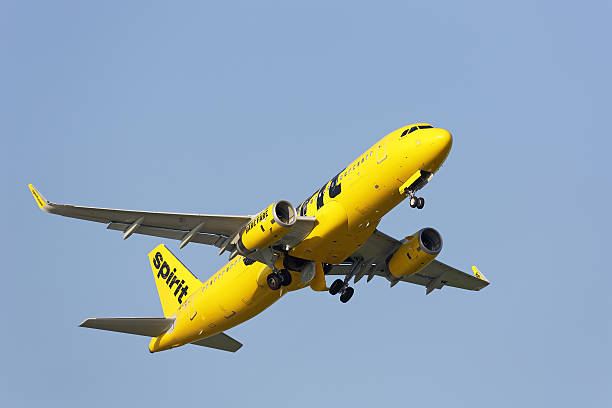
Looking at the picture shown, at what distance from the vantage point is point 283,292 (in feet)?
123

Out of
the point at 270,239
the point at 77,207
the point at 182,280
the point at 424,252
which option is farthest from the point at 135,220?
the point at 424,252

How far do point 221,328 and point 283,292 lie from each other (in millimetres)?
3503

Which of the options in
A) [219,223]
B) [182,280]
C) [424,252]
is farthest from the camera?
[182,280]

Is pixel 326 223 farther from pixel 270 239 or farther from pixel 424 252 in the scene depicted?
pixel 424 252

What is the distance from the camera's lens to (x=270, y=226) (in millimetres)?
33531

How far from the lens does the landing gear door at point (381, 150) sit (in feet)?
111

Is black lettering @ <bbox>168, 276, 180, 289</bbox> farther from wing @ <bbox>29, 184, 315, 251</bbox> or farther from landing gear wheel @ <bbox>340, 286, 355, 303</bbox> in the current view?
landing gear wheel @ <bbox>340, 286, 355, 303</bbox>

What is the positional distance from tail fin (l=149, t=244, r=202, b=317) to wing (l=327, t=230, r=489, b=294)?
6.61 meters

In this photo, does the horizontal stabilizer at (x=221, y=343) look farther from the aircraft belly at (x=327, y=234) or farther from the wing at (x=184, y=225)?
the aircraft belly at (x=327, y=234)

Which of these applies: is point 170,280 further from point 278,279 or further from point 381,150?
point 381,150

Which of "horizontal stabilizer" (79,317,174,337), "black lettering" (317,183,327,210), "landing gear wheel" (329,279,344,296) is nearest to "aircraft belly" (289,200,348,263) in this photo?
"black lettering" (317,183,327,210)

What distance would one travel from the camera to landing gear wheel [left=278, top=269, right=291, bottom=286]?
36.3 metres

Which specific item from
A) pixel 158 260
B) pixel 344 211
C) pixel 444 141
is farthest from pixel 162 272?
pixel 444 141

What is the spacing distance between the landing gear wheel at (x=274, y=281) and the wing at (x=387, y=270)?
4416 mm
